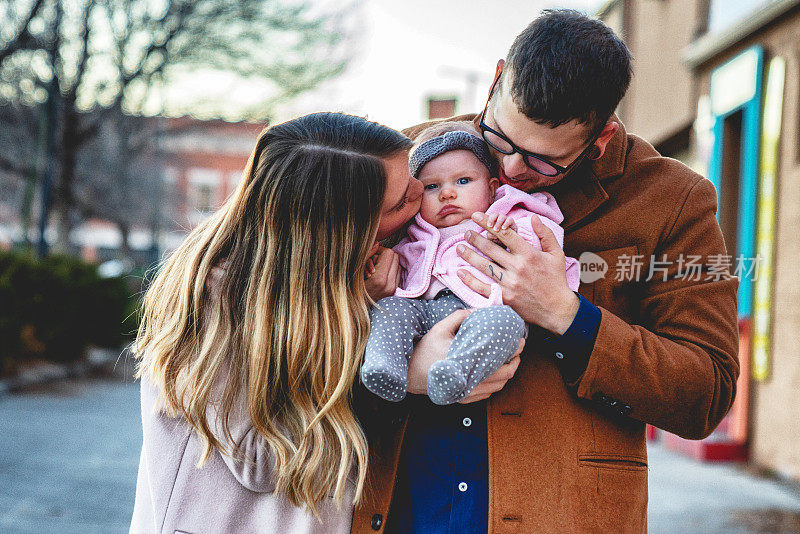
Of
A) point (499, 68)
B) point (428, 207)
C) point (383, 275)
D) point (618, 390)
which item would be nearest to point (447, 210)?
point (428, 207)

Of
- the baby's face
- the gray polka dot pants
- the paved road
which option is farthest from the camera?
the paved road

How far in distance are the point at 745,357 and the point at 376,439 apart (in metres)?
6.64

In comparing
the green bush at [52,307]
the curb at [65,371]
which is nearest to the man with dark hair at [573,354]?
the curb at [65,371]

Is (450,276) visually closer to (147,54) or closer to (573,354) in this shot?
(573,354)

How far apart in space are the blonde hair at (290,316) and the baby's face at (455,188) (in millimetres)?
263

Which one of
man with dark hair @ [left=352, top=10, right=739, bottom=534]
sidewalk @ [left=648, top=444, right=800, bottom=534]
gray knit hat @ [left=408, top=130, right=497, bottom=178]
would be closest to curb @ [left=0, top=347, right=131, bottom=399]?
sidewalk @ [left=648, top=444, right=800, bottom=534]

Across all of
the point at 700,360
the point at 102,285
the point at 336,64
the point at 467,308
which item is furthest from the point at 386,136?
the point at 336,64

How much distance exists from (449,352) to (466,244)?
0.36 m

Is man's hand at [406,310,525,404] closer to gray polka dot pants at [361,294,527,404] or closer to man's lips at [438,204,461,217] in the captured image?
gray polka dot pants at [361,294,527,404]

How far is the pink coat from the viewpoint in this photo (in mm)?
1933

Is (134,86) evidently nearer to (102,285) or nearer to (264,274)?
(102,285)

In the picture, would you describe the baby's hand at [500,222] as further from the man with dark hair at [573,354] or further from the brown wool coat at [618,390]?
the brown wool coat at [618,390]

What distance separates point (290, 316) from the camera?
1787 mm

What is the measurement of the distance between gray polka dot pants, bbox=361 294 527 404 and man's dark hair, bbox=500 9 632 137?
0.51 meters
